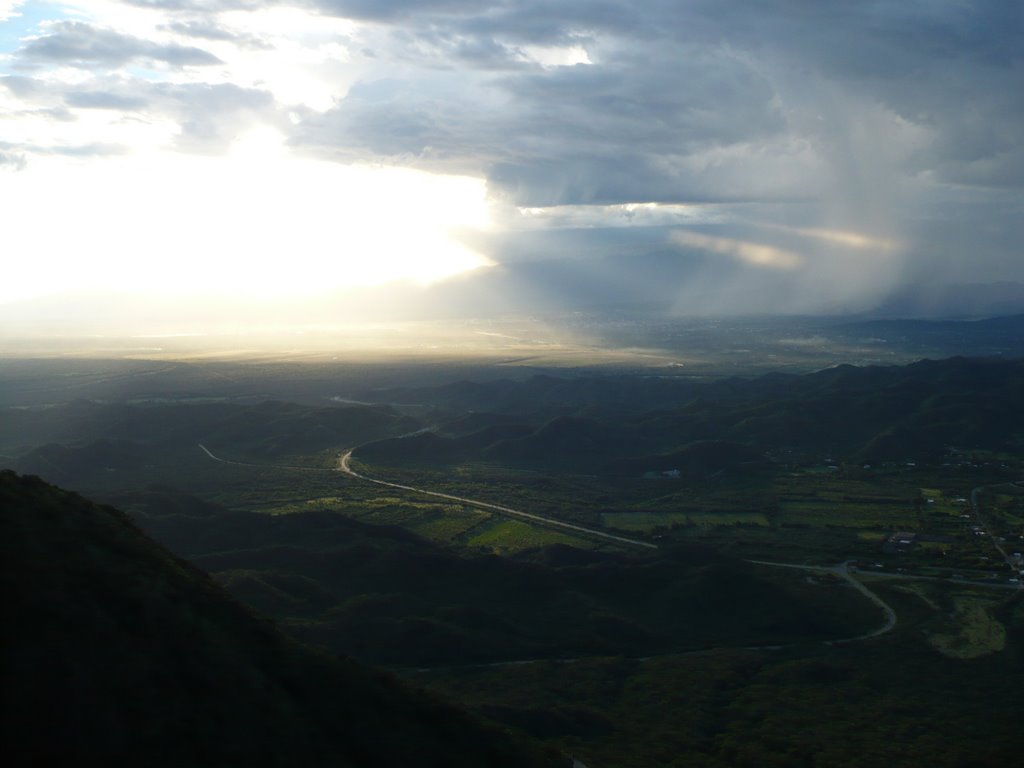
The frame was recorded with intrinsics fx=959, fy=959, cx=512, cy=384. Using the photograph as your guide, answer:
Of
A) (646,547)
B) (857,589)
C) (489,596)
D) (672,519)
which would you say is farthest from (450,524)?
(857,589)

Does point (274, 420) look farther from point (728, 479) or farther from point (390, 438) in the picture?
point (728, 479)

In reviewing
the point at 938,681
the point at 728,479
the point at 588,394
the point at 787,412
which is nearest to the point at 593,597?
the point at 938,681

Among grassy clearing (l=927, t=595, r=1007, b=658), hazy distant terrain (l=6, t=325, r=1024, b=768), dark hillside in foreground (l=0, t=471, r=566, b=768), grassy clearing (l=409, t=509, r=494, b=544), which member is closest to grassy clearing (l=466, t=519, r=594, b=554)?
hazy distant terrain (l=6, t=325, r=1024, b=768)

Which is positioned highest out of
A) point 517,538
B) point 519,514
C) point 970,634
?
point 519,514

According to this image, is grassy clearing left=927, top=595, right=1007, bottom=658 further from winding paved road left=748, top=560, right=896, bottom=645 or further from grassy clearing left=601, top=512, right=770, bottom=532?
grassy clearing left=601, top=512, right=770, bottom=532

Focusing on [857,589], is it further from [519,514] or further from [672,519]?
[519,514]

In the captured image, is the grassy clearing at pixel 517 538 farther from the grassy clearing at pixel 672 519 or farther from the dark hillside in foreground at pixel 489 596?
the grassy clearing at pixel 672 519

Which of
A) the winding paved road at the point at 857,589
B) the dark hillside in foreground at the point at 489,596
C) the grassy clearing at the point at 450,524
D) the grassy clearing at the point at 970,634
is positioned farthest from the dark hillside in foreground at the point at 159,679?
the grassy clearing at the point at 450,524

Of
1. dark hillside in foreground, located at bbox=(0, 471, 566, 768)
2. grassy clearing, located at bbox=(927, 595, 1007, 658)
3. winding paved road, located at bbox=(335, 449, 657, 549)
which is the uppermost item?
dark hillside in foreground, located at bbox=(0, 471, 566, 768)
